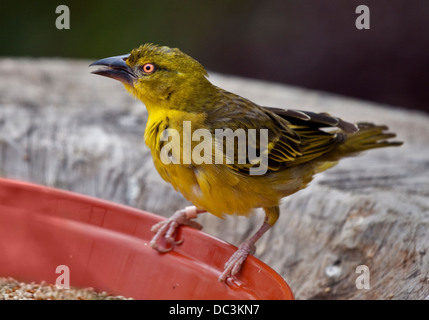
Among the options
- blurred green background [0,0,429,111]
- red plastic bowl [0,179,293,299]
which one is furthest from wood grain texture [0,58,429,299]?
blurred green background [0,0,429,111]

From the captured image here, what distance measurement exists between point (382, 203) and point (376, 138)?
532mm

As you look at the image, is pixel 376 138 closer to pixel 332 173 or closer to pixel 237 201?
pixel 332 173

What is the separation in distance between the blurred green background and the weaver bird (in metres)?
4.66

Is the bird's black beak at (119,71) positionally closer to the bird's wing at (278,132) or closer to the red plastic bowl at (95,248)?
the bird's wing at (278,132)

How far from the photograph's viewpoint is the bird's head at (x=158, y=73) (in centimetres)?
300

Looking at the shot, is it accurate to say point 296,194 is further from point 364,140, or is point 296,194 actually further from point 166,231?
point 166,231

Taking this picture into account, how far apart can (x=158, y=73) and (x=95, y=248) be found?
853 mm

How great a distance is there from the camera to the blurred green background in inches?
295

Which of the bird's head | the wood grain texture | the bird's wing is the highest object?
the bird's head

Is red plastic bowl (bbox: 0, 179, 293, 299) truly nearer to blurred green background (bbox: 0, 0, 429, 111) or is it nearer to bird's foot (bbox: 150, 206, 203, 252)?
bird's foot (bbox: 150, 206, 203, 252)

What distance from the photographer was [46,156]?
4.26 meters

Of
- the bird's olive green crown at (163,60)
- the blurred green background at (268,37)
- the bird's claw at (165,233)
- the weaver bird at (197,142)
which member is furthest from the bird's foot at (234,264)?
the blurred green background at (268,37)

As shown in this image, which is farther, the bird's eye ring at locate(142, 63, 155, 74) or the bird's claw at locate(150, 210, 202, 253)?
the bird's eye ring at locate(142, 63, 155, 74)

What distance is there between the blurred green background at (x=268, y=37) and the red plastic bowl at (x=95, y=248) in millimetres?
5341
